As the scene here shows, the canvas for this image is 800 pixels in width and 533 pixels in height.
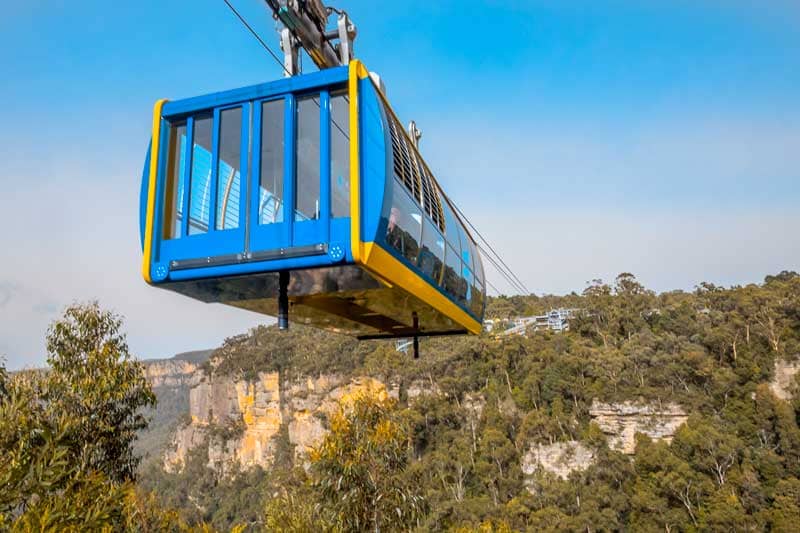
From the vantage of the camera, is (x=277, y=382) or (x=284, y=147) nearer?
(x=284, y=147)

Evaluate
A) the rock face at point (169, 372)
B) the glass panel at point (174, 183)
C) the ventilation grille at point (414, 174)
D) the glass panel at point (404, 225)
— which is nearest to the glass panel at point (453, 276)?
the ventilation grille at point (414, 174)

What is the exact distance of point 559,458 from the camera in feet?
140

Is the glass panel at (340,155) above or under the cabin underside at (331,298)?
above

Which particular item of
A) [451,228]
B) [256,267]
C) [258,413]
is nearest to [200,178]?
[256,267]

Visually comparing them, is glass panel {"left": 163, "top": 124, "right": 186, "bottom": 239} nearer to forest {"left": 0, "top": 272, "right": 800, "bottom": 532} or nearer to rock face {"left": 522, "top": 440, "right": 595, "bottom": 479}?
forest {"left": 0, "top": 272, "right": 800, "bottom": 532}

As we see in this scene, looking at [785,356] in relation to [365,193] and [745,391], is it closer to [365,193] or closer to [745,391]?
[745,391]

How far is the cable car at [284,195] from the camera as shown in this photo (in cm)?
315

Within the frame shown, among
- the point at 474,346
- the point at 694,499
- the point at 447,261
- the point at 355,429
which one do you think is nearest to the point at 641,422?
the point at 694,499

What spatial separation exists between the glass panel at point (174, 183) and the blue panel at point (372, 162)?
133cm

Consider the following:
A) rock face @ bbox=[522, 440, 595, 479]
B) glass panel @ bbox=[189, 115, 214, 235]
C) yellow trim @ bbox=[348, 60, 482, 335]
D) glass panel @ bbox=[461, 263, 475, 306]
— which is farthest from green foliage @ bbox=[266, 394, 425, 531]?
rock face @ bbox=[522, 440, 595, 479]

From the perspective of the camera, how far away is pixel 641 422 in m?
42.0

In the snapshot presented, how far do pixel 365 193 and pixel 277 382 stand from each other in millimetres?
67013

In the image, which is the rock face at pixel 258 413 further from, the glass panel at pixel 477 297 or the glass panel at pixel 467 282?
the glass panel at pixel 467 282

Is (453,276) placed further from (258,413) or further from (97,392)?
(258,413)
